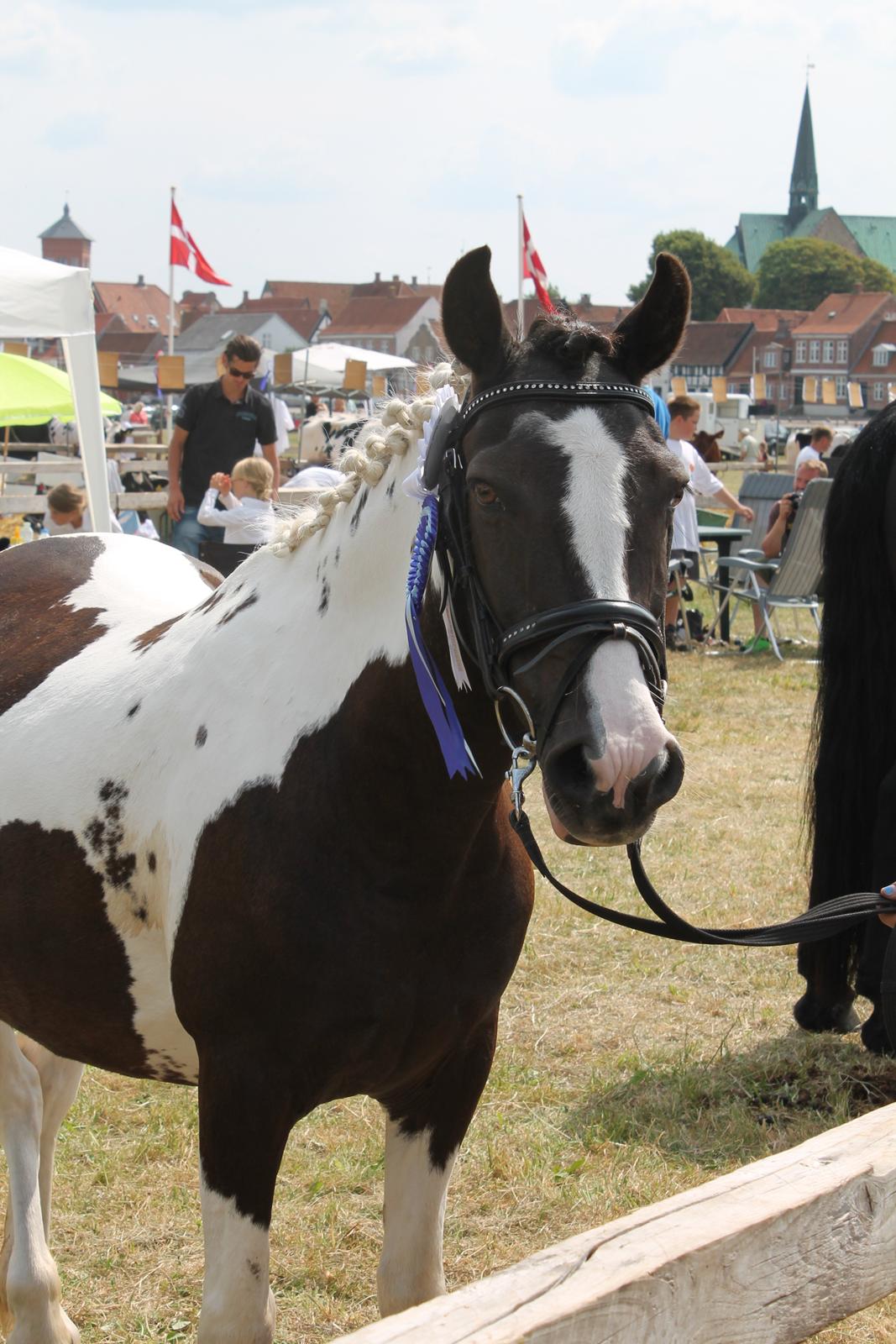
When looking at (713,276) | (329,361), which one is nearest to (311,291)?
(713,276)

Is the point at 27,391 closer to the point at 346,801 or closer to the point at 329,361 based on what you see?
the point at 346,801

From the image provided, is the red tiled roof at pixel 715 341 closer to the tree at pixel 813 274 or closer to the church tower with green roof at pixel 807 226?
the tree at pixel 813 274

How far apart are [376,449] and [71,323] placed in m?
6.02

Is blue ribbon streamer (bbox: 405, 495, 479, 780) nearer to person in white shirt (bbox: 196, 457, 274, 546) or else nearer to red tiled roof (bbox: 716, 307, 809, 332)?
person in white shirt (bbox: 196, 457, 274, 546)

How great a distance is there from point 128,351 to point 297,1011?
11455 centimetres

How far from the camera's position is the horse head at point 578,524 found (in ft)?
5.82

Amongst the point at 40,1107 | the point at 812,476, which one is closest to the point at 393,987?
the point at 40,1107

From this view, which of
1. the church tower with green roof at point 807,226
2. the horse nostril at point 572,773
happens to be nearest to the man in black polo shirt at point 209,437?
the horse nostril at point 572,773

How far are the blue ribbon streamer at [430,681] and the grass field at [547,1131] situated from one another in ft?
5.41

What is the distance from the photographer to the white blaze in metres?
1.73

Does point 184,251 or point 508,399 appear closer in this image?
point 508,399

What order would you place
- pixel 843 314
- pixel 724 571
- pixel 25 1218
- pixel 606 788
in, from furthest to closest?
pixel 843 314 < pixel 724 571 < pixel 25 1218 < pixel 606 788

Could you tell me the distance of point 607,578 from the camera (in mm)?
1853

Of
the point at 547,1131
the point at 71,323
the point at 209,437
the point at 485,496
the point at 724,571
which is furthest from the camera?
the point at 724,571
